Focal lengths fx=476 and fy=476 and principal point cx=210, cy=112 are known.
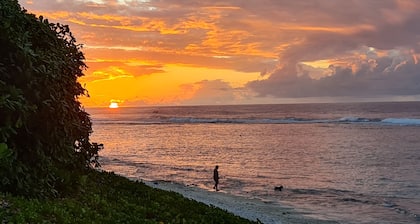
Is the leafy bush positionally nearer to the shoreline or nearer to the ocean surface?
the shoreline

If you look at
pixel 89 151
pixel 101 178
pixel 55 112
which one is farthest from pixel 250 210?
pixel 55 112

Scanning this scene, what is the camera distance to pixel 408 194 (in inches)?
1261

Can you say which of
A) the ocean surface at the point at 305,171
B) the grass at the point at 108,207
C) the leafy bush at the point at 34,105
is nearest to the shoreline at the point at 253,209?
the ocean surface at the point at 305,171

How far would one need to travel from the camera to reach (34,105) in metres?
11.2

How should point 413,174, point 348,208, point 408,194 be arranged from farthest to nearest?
1. point 413,174
2. point 408,194
3. point 348,208

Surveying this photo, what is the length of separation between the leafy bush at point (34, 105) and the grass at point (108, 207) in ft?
2.43

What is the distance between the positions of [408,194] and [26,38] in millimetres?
28050

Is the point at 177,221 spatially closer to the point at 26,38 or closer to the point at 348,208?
the point at 26,38

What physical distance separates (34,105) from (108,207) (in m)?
3.39

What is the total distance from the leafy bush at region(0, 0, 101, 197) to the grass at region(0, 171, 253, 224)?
0.74 metres

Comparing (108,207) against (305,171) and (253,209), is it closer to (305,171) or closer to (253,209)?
(253,209)

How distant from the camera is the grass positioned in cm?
946

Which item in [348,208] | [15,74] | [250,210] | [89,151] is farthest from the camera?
[348,208]

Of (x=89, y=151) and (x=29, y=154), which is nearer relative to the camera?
(x=29, y=154)
